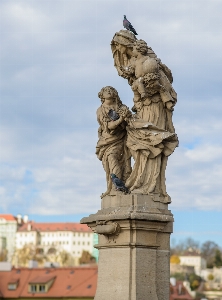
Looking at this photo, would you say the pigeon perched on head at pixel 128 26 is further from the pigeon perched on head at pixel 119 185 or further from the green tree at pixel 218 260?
the green tree at pixel 218 260

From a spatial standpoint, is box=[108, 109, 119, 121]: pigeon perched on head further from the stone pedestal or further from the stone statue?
the stone pedestal

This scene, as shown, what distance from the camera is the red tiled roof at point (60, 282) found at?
53500 millimetres

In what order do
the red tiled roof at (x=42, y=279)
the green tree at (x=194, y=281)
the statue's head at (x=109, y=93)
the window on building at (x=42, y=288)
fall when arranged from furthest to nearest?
the green tree at (x=194, y=281), the red tiled roof at (x=42, y=279), the window on building at (x=42, y=288), the statue's head at (x=109, y=93)

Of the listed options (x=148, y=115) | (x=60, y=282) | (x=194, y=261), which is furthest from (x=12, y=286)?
(x=194, y=261)

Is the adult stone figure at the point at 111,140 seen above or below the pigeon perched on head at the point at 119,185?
above

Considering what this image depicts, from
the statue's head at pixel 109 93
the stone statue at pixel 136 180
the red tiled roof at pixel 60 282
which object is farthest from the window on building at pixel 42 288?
the statue's head at pixel 109 93

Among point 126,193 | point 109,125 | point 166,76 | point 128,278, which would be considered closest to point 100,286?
point 128,278

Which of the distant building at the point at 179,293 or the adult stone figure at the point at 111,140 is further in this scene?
the distant building at the point at 179,293

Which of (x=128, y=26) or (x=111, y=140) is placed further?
(x=128, y=26)

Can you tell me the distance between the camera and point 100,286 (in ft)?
37.6

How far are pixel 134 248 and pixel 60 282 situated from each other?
4583 cm

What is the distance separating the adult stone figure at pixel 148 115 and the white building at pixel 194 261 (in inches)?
5995

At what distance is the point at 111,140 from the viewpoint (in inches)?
467

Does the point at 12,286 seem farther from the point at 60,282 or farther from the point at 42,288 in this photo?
the point at 60,282
